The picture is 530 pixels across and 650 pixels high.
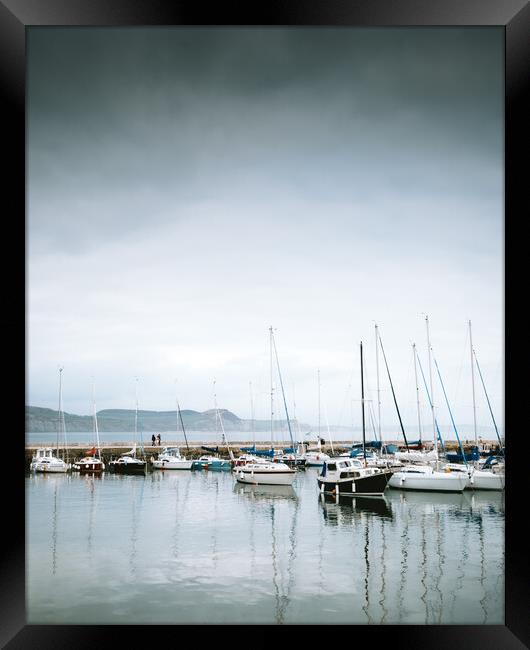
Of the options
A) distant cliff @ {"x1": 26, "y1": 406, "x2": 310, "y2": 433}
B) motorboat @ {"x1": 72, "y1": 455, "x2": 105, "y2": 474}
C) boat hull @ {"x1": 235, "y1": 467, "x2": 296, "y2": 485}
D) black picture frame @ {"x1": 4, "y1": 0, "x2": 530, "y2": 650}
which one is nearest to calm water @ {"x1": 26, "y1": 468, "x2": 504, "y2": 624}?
boat hull @ {"x1": 235, "y1": 467, "x2": 296, "y2": 485}

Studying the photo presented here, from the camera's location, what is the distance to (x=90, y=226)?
475 inches

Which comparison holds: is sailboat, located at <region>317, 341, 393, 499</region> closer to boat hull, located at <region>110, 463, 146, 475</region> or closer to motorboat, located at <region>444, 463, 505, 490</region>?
motorboat, located at <region>444, 463, 505, 490</region>

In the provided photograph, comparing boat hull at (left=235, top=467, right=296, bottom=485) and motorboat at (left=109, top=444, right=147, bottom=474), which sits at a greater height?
boat hull at (left=235, top=467, right=296, bottom=485)

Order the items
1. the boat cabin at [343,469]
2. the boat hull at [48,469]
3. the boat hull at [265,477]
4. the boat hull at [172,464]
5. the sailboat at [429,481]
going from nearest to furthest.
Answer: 1. the boat cabin at [343,469]
2. the sailboat at [429,481]
3. the boat hull at [265,477]
4. the boat hull at [48,469]
5. the boat hull at [172,464]

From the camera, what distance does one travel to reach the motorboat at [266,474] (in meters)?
13.9

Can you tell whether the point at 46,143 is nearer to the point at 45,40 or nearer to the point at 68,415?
the point at 45,40

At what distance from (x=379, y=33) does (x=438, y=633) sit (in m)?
4.60

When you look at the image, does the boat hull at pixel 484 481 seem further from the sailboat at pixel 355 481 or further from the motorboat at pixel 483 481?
the sailboat at pixel 355 481

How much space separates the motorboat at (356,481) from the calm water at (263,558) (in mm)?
260

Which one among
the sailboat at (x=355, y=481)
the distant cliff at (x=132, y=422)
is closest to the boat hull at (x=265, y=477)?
the sailboat at (x=355, y=481)

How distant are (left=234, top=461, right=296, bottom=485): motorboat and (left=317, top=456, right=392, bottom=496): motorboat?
1.89 m

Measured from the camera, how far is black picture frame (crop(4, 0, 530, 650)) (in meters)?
1.99

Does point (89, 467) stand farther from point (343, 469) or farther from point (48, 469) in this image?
point (343, 469)

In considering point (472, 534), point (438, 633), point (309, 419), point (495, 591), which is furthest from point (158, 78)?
point (309, 419)
